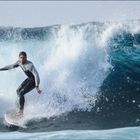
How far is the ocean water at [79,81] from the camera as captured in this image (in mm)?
10695

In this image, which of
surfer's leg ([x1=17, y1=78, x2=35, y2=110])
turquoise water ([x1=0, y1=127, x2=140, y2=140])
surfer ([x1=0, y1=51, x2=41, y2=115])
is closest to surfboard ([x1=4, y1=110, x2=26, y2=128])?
surfer ([x1=0, y1=51, x2=41, y2=115])

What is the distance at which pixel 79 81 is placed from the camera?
13.7 meters

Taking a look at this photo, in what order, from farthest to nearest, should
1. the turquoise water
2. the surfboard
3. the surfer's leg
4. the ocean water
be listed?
the surfer's leg → the surfboard → the ocean water → the turquoise water

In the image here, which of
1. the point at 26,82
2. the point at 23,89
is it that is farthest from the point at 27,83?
the point at 23,89

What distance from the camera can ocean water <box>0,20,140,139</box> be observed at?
35.1 ft

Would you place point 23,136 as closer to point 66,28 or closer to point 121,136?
point 121,136

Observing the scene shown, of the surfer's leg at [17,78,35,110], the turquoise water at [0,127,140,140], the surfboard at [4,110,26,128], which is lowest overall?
the turquoise water at [0,127,140,140]

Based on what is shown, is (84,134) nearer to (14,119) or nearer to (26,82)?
(14,119)

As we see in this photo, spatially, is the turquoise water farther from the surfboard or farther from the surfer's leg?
the surfer's leg

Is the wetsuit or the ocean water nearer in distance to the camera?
the ocean water

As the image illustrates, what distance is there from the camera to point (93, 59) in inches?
568

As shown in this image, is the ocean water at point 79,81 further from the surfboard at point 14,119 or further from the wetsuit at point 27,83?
the wetsuit at point 27,83

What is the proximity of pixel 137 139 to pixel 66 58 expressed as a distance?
599 centimetres

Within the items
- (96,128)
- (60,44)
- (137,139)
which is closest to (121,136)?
(137,139)
